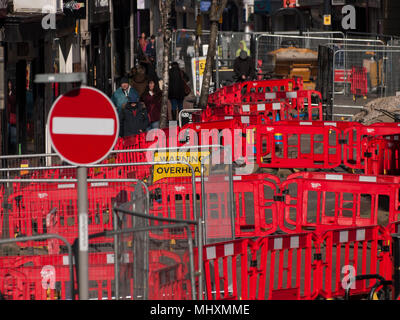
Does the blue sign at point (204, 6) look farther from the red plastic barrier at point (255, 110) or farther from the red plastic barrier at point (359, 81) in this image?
the red plastic barrier at point (255, 110)

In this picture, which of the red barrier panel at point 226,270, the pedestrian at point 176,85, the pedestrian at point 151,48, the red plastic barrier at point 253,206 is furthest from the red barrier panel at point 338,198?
the pedestrian at point 151,48

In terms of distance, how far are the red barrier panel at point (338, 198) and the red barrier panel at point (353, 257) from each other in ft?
8.14

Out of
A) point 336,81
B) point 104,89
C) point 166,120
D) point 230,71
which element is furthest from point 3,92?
point 230,71

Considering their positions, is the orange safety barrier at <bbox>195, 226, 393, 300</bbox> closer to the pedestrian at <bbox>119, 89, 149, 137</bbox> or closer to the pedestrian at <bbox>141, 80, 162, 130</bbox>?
the pedestrian at <bbox>119, 89, 149, 137</bbox>

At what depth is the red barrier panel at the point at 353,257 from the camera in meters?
10.4

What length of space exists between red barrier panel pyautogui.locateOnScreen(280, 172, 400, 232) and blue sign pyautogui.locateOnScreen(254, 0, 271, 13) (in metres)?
53.9

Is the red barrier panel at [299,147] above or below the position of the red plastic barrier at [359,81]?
below

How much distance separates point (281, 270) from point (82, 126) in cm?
319

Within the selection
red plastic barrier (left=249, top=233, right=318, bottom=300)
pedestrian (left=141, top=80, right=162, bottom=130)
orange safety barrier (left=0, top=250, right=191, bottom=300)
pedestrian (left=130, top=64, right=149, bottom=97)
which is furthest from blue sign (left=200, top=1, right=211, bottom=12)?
orange safety barrier (left=0, top=250, right=191, bottom=300)

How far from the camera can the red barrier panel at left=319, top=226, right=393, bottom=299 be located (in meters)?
10.4

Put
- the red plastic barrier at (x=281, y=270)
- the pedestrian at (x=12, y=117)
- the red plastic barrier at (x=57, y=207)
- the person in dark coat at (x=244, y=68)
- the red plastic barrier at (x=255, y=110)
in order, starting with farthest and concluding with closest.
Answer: the person in dark coat at (x=244, y=68), the red plastic barrier at (x=255, y=110), the pedestrian at (x=12, y=117), the red plastic barrier at (x=57, y=207), the red plastic barrier at (x=281, y=270)

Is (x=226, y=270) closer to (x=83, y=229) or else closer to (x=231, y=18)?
(x=83, y=229)

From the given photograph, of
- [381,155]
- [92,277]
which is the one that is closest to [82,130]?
[92,277]

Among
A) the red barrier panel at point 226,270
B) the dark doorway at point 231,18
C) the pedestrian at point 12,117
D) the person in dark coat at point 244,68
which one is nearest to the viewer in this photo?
the red barrier panel at point 226,270
